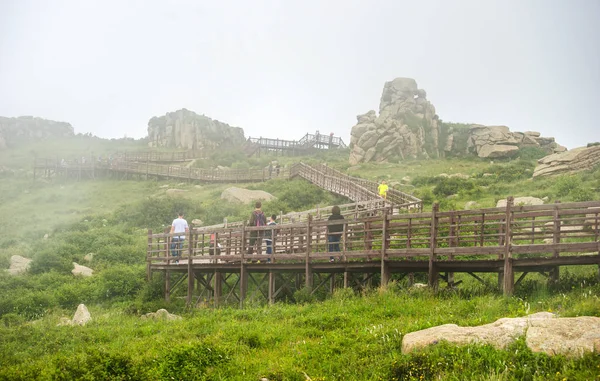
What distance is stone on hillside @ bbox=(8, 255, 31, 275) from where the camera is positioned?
27.6 m

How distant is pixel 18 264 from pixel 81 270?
11.6 feet

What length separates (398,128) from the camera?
66.1 meters

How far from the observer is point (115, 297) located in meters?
24.7

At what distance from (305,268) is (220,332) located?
6.03m

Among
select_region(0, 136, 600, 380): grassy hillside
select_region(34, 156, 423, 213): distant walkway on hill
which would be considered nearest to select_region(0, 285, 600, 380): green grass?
select_region(0, 136, 600, 380): grassy hillside

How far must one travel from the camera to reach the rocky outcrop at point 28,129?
95.2 meters

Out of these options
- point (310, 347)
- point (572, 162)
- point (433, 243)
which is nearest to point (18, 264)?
point (433, 243)

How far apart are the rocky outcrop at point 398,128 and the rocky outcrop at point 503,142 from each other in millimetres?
4705

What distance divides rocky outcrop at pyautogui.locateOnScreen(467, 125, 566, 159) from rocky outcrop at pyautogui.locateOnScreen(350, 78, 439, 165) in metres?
4.70

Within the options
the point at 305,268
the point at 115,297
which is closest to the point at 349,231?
the point at 305,268

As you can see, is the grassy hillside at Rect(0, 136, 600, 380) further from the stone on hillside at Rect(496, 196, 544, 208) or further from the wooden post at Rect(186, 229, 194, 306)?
the stone on hillside at Rect(496, 196, 544, 208)

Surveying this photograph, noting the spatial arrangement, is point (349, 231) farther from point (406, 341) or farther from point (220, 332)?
point (406, 341)

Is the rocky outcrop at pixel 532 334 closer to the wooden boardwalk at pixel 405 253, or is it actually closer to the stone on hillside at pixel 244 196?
the wooden boardwalk at pixel 405 253

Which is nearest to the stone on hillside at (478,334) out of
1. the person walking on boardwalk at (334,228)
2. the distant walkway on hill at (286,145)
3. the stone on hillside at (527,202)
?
the person walking on boardwalk at (334,228)
